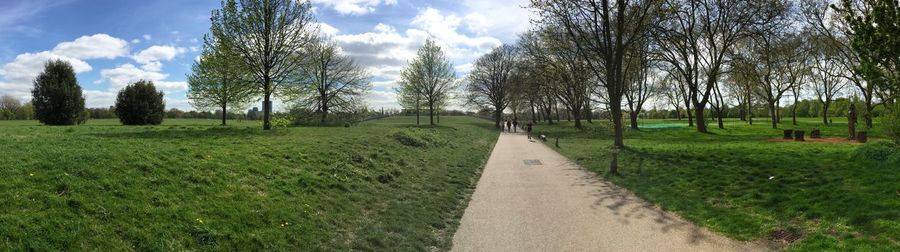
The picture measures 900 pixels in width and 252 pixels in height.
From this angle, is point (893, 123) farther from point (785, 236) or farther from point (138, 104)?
point (138, 104)

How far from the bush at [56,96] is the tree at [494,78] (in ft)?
142

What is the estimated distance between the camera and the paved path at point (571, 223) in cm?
773

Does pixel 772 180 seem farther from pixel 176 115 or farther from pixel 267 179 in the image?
pixel 176 115

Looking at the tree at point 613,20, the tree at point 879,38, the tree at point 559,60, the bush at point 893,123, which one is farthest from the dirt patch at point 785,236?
the tree at point 559,60

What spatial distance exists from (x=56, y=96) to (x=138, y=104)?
250 inches

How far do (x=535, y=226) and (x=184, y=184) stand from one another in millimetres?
5760

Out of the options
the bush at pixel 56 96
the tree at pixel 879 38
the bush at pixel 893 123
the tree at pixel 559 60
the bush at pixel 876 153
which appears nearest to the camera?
the tree at pixel 879 38

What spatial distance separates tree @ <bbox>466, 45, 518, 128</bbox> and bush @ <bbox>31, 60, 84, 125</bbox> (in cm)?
4314

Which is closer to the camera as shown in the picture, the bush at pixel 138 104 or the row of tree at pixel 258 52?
the row of tree at pixel 258 52

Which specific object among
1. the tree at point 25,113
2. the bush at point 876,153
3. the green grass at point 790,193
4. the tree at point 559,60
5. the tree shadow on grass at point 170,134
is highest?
the tree at point 559,60

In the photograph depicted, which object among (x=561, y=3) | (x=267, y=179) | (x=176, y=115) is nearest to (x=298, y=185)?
(x=267, y=179)

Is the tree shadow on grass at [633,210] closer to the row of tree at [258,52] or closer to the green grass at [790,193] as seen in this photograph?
the green grass at [790,193]

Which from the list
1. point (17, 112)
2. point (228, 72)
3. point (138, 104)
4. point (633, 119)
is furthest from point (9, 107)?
point (633, 119)

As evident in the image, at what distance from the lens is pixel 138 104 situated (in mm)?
37562
